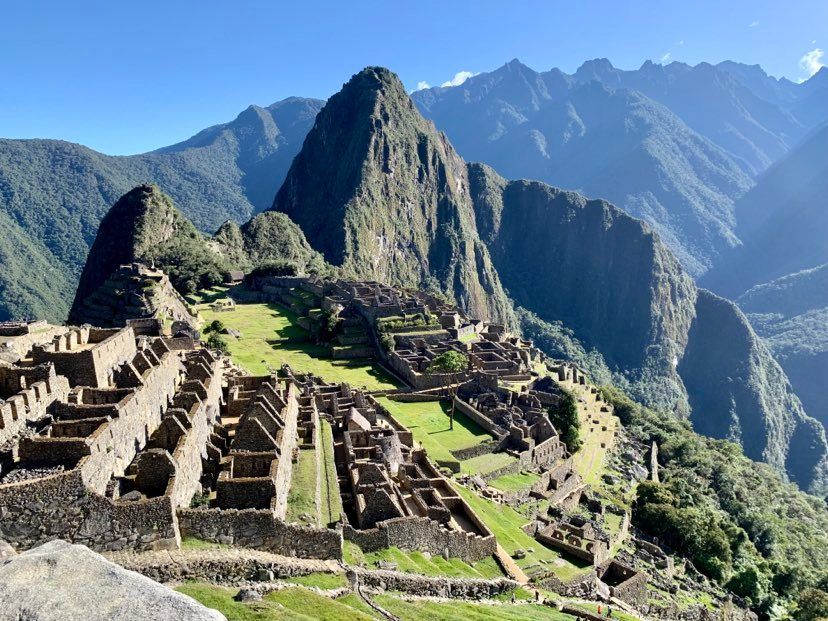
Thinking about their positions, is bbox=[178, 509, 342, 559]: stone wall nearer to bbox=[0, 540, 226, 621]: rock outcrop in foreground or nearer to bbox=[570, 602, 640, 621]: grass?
bbox=[0, 540, 226, 621]: rock outcrop in foreground

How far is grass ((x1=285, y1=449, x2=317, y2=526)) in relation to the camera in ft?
70.9

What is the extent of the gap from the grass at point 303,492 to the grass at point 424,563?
1.98 meters

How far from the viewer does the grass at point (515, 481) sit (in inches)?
1713

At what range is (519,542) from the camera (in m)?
33.1

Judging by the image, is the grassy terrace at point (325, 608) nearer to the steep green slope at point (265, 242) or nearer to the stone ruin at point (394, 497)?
the stone ruin at point (394, 497)

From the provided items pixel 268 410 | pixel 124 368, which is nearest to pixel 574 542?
pixel 268 410

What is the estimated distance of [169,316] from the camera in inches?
2726

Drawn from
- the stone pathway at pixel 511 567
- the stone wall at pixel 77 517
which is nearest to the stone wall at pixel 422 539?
the stone pathway at pixel 511 567

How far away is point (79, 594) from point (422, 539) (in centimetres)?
1824

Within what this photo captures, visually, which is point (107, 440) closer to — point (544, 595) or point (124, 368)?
point (124, 368)

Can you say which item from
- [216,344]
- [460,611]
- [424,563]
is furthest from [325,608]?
[216,344]

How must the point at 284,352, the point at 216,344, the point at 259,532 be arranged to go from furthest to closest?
the point at 284,352 < the point at 216,344 < the point at 259,532

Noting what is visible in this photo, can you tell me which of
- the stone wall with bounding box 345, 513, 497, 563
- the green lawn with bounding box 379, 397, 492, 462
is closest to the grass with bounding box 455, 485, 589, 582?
the stone wall with bounding box 345, 513, 497, 563

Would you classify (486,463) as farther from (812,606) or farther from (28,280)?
(28,280)
